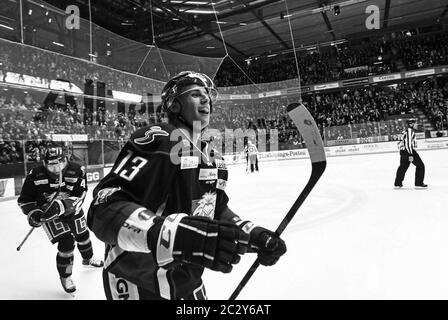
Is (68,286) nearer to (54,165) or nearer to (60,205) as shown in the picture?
(60,205)

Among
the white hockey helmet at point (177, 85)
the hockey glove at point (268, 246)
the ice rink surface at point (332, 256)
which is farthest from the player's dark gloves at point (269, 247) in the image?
the ice rink surface at point (332, 256)

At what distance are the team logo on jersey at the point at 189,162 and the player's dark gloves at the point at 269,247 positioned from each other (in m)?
0.29

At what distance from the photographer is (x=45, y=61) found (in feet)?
19.2

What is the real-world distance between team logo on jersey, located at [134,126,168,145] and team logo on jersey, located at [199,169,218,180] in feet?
0.72

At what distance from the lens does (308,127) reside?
95 cm

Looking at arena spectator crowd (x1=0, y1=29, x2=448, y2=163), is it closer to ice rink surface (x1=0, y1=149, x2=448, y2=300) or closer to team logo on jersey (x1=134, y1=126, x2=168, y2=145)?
ice rink surface (x1=0, y1=149, x2=448, y2=300)

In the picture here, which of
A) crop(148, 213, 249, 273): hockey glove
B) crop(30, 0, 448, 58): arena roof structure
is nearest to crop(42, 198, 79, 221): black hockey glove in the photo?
crop(148, 213, 249, 273): hockey glove

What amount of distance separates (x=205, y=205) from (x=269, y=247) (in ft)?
0.92

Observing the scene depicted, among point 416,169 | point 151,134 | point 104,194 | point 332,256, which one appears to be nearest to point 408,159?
point 416,169

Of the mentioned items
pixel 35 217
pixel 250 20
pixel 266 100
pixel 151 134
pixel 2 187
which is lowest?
pixel 2 187

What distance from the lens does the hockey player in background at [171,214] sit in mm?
696

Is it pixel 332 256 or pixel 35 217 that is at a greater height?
pixel 35 217

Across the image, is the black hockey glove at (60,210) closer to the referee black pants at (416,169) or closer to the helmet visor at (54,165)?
the helmet visor at (54,165)

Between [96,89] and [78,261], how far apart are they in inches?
189
